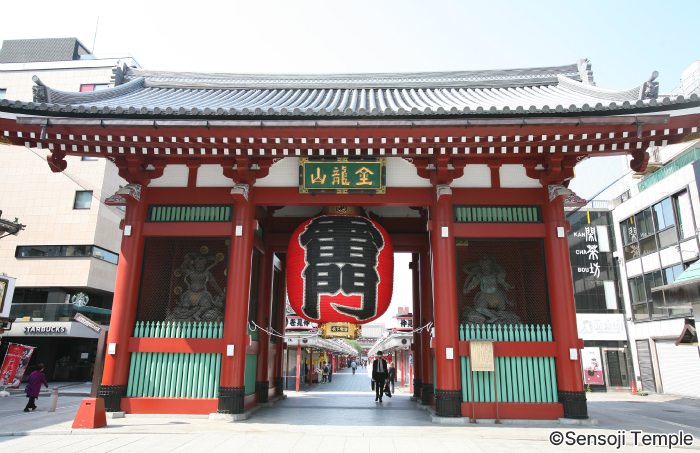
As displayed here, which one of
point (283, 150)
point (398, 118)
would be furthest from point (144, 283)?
point (398, 118)

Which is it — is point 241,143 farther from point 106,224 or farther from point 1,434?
point 106,224

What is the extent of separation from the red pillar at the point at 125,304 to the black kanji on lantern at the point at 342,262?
401cm

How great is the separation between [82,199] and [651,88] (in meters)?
31.4

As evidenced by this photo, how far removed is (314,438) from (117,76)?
43.1ft

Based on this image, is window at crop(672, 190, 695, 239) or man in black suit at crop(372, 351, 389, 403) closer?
man in black suit at crop(372, 351, 389, 403)

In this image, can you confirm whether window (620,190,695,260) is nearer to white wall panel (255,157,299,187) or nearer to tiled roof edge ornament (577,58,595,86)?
tiled roof edge ornament (577,58,595,86)

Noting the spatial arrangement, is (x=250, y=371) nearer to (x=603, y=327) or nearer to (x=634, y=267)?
(x=603, y=327)

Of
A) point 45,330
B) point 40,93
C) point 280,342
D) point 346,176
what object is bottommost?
point 280,342

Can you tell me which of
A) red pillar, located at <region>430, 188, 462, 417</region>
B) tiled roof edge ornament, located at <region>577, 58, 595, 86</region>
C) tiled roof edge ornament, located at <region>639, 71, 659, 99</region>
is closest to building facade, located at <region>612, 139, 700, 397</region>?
tiled roof edge ornament, located at <region>577, 58, 595, 86</region>

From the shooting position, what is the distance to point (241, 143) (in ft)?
31.4

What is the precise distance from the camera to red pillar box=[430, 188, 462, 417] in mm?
9133

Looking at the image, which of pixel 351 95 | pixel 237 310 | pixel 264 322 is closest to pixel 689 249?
pixel 351 95

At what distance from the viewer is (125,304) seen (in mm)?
9883

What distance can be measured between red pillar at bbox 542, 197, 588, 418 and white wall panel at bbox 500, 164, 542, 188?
2.09 ft
